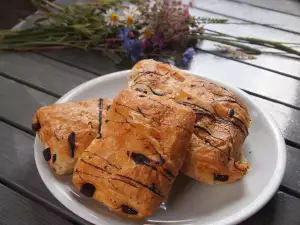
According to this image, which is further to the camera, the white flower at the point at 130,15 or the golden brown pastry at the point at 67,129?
the white flower at the point at 130,15

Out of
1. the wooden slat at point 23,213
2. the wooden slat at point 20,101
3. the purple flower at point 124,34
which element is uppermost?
the purple flower at point 124,34

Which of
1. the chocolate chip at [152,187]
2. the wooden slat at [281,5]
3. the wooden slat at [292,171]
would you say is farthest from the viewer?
the wooden slat at [281,5]

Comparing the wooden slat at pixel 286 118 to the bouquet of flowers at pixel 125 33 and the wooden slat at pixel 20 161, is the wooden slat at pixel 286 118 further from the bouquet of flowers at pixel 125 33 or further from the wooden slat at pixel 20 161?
the wooden slat at pixel 20 161

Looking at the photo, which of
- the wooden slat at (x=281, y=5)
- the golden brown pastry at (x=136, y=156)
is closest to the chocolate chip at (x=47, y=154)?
the golden brown pastry at (x=136, y=156)

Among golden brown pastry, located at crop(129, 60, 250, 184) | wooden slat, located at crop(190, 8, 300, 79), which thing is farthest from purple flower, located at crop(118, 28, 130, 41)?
golden brown pastry, located at crop(129, 60, 250, 184)

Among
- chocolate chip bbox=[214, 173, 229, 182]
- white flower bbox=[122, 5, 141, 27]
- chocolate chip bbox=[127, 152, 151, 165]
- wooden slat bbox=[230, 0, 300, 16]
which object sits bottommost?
chocolate chip bbox=[214, 173, 229, 182]

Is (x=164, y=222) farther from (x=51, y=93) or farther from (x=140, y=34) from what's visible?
(x=140, y=34)

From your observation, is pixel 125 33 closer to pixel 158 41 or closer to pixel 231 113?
pixel 158 41

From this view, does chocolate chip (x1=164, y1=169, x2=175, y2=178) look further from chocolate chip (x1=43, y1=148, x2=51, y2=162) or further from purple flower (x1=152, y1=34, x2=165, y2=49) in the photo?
purple flower (x1=152, y1=34, x2=165, y2=49)
